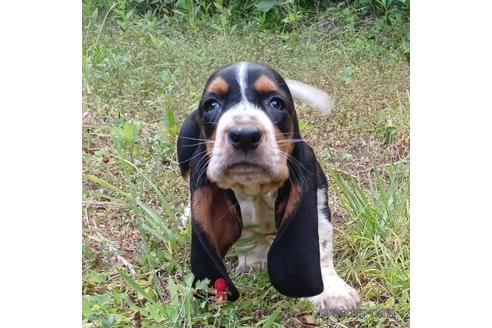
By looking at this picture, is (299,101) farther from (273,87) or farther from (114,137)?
(114,137)

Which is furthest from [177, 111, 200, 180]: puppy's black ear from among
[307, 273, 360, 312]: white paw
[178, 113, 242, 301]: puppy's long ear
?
[307, 273, 360, 312]: white paw

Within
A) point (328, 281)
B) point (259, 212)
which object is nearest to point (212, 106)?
point (259, 212)

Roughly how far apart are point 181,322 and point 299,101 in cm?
63

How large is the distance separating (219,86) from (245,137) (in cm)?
20

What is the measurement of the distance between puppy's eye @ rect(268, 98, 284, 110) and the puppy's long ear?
19 centimetres

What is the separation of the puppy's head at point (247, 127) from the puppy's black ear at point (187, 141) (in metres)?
0.06

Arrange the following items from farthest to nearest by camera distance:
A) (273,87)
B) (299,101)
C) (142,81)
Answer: (142,81)
(299,101)
(273,87)

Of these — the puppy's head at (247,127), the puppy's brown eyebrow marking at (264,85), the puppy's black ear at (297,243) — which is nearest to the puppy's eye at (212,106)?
the puppy's head at (247,127)

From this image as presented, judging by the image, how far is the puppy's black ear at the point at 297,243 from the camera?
2.26 m

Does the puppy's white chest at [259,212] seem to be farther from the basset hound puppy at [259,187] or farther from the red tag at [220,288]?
the red tag at [220,288]

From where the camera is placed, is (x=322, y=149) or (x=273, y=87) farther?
(x=322, y=149)

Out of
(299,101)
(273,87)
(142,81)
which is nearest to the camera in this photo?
(273,87)

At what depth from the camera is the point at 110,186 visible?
8.14 ft

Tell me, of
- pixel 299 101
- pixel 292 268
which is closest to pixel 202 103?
pixel 299 101
